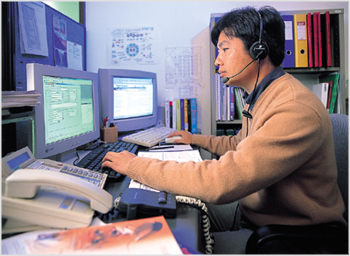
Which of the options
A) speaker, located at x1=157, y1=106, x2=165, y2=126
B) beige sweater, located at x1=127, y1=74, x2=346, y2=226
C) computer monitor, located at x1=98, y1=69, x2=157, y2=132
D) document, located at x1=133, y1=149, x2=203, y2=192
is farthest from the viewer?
speaker, located at x1=157, y1=106, x2=165, y2=126

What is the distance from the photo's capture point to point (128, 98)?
1.71 m

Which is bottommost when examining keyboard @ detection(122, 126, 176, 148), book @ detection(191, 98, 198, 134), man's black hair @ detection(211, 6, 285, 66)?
keyboard @ detection(122, 126, 176, 148)

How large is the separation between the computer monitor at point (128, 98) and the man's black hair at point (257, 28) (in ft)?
2.65

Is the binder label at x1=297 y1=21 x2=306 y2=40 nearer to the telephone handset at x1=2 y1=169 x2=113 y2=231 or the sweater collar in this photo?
the sweater collar

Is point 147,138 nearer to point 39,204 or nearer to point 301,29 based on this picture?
point 39,204

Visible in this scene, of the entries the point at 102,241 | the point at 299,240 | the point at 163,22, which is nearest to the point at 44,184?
the point at 102,241

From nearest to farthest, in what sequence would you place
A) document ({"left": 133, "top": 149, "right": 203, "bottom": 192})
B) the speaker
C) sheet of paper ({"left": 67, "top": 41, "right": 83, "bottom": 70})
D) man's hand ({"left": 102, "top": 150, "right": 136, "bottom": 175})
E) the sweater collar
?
man's hand ({"left": 102, "top": 150, "right": 136, "bottom": 175})
the sweater collar
document ({"left": 133, "top": 149, "right": 203, "bottom": 192})
sheet of paper ({"left": 67, "top": 41, "right": 83, "bottom": 70})
the speaker

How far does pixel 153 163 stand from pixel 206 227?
23 cm

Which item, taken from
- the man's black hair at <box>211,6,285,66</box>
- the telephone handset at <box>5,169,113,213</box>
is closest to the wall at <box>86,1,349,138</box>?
the man's black hair at <box>211,6,285,66</box>

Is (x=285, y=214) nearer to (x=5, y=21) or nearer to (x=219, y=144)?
(x=219, y=144)

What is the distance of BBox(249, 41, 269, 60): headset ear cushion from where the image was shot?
0.95 m

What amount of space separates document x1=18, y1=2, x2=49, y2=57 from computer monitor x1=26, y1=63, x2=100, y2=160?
0.96 ft

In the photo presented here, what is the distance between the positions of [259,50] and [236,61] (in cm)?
11

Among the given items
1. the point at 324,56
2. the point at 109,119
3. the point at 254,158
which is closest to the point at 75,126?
the point at 109,119
